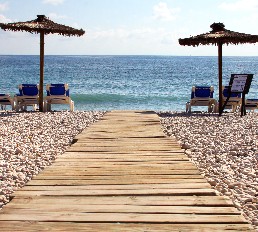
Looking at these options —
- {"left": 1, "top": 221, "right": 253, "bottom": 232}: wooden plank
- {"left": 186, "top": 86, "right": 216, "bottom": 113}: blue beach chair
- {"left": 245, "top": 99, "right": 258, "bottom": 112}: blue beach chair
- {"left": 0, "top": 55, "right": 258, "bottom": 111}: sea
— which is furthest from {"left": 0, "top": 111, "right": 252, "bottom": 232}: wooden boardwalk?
{"left": 0, "top": 55, "right": 258, "bottom": 111}: sea

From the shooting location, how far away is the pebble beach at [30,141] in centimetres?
520

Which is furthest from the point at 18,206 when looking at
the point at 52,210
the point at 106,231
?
the point at 106,231

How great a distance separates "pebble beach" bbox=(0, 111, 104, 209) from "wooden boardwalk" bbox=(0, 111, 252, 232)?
0.40 m

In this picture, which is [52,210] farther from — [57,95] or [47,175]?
[57,95]

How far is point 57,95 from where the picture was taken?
43.4 ft

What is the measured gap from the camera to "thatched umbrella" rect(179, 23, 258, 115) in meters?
12.7

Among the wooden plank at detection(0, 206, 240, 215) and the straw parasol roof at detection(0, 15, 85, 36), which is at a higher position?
the straw parasol roof at detection(0, 15, 85, 36)

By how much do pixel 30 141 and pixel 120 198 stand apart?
4.33m

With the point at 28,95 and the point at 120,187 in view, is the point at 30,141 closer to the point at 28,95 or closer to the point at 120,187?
the point at 120,187

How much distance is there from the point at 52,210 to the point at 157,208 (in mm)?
745

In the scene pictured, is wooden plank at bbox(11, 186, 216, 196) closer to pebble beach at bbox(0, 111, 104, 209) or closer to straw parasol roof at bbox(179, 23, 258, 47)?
pebble beach at bbox(0, 111, 104, 209)

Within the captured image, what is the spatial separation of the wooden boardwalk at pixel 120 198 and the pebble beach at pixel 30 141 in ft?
1.33

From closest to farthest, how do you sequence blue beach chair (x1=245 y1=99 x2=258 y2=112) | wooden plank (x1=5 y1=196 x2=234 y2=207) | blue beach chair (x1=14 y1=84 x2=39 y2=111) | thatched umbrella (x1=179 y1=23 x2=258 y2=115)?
wooden plank (x1=5 y1=196 x2=234 y2=207) < thatched umbrella (x1=179 y1=23 x2=258 y2=115) < blue beach chair (x1=14 y1=84 x2=39 y2=111) < blue beach chair (x1=245 y1=99 x2=258 y2=112)

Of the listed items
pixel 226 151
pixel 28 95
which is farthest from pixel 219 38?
pixel 226 151
